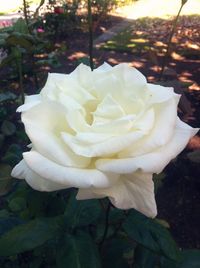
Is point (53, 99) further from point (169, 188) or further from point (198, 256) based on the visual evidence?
point (169, 188)

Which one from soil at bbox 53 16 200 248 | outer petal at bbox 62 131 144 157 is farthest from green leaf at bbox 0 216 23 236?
soil at bbox 53 16 200 248

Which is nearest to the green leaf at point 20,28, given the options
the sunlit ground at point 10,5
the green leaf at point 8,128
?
the green leaf at point 8,128

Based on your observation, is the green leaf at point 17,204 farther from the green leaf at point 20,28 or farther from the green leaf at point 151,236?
the green leaf at point 20,28

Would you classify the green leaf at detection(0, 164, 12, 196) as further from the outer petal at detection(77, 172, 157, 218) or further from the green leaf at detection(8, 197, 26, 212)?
the outer petal at detection(77, 172, 157, 218)

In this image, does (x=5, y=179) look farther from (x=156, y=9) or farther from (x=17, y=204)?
(x=156, y=9)

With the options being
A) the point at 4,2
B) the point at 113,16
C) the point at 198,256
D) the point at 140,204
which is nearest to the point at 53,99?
the point at 140,204
